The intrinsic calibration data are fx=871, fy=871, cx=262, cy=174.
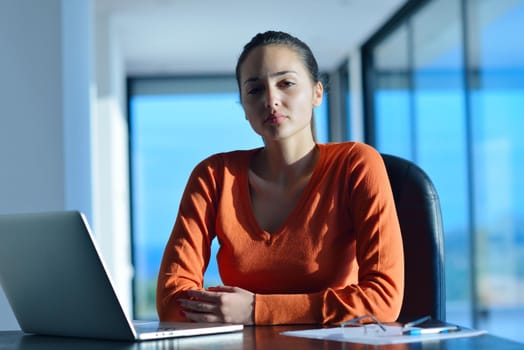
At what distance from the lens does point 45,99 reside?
11.1 ft

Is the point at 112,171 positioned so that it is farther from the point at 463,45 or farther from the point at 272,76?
the point at 272,76

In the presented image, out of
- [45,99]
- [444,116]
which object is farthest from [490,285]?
[45,99]

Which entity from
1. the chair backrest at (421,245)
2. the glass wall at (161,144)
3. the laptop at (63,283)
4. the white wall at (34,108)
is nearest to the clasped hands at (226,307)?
the laptop at (63,283)

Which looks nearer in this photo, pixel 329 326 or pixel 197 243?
pixel 329 326

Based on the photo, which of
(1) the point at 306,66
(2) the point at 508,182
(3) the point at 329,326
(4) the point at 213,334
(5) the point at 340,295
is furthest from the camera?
(2) the point at 508,182

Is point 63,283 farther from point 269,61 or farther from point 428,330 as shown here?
point 269,61

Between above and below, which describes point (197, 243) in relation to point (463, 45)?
below

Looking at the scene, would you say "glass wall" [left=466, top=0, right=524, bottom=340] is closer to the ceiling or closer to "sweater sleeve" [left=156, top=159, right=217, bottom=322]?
the ceiling

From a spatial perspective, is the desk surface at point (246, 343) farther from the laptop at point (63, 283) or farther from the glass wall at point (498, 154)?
the glass wall at point (498, 154)

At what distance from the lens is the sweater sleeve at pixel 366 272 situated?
156cm

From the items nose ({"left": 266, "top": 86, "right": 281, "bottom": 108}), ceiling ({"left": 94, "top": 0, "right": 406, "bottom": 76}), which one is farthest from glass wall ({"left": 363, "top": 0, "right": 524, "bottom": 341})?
nose ({"left": 266, "top": 86, "right": 281, "bottom": 108})

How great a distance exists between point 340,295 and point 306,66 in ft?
2.08

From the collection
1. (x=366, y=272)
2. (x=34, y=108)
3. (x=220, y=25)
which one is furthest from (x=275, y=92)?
(x=220, y=25)

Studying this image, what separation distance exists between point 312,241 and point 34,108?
6.21ft
